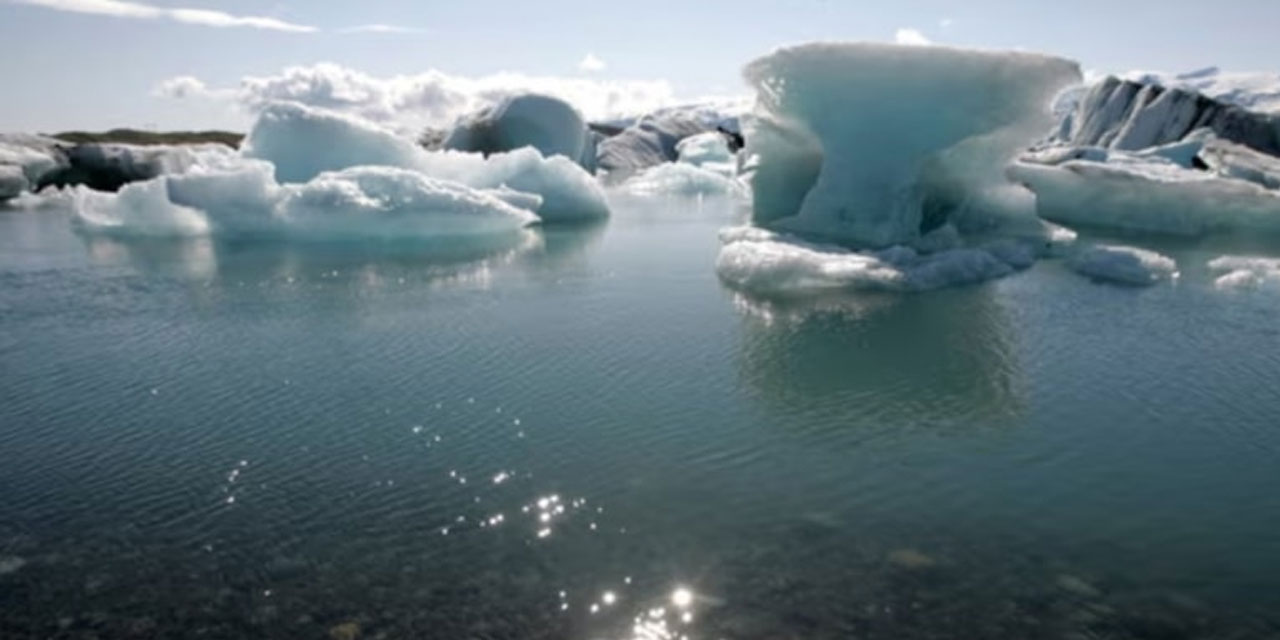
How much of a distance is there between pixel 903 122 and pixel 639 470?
893 cm

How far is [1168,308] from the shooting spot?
Result: 893 centimetres

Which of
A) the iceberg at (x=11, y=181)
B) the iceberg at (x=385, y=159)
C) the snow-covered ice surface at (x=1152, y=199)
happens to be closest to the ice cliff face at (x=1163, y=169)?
the snow-covered ice surface at (x=1152, y=199)

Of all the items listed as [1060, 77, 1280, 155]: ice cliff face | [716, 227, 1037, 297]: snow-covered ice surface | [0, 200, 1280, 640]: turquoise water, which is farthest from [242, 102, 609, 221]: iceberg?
[1060, 77, 1280, 155]: ice cliff face

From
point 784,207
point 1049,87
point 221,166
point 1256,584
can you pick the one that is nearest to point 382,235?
point 221,166

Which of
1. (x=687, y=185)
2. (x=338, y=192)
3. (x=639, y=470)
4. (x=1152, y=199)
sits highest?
(x=639, y=470)

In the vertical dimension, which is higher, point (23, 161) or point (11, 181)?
point (23, 161)

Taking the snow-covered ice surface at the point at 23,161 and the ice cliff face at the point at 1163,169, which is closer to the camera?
the ice cliff face at the point at 1163,169

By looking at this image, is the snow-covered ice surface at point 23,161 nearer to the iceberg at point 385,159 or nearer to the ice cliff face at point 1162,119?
the iceberg at point 385,159

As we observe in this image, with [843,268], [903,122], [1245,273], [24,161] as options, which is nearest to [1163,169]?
[903,122]

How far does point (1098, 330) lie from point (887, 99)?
17.3ft

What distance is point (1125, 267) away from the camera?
34.4 feet

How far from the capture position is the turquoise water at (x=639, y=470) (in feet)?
11.7

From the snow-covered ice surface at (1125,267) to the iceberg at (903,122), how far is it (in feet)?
7.54

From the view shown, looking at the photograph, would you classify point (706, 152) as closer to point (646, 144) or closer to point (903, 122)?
point (646, 144)
